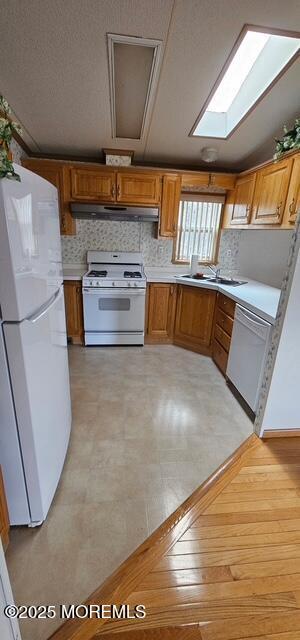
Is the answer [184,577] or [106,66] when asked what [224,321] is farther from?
[106,66]

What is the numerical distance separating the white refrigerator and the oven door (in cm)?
174

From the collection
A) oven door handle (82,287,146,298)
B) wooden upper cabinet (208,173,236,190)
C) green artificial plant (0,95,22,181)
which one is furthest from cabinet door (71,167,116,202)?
green artificial plant (0,95,22,181)

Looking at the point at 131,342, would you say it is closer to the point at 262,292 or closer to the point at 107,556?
the point at 262,292

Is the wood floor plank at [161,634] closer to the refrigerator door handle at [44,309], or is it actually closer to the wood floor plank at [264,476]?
the wood floor plank at [264,476]

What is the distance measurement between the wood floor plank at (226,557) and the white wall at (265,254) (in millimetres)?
2286

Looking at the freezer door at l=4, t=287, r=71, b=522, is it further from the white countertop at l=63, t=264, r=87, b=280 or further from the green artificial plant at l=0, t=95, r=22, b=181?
the white countertop at l=63, t=264, r=87, b=280

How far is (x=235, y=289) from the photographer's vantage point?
2732mm

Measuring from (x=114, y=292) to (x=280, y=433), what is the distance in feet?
7.22

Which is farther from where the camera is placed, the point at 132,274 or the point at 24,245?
the point at 132,274

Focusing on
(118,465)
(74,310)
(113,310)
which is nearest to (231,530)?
(118,465)

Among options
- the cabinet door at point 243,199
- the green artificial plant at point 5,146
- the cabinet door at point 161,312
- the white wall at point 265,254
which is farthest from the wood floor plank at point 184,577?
the cabinet door at point 243,199

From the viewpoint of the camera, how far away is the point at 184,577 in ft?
3.58

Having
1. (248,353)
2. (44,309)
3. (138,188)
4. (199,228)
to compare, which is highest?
(138,188)

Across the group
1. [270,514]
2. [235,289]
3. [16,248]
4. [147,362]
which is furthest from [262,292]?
[16,248]
